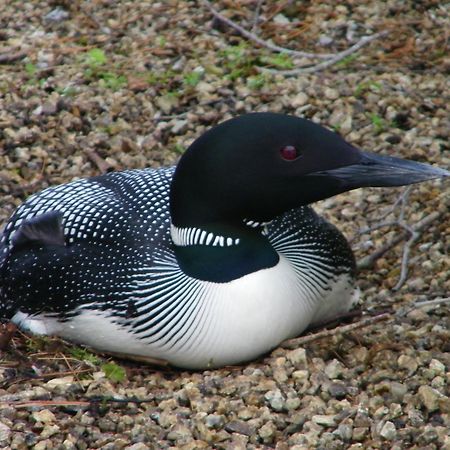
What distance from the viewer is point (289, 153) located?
3.68m

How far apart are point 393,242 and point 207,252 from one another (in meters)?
1.18

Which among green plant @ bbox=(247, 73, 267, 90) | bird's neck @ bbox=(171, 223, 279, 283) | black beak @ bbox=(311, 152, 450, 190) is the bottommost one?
green plant @ bbox=(247, 73, 267, 90)

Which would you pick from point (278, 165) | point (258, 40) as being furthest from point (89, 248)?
point (258, 40)

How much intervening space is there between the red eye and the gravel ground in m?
0.67

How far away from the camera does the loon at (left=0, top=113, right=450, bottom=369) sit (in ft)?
12.1

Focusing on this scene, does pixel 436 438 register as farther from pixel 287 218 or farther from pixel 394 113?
pixel 394 113

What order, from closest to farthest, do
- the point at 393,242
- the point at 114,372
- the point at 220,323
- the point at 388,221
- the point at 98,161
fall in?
the point at 220,323 → the point at 114,372 → the point at 393,242 → the point at 388,221 → the point at 98,161

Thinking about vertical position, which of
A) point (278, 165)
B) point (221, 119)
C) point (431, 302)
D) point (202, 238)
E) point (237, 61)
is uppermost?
point (278, 165)

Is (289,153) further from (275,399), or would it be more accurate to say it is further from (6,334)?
(6,334)

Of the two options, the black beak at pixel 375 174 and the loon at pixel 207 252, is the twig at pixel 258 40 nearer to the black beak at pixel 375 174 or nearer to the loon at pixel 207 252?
the loon at pixel 207 252

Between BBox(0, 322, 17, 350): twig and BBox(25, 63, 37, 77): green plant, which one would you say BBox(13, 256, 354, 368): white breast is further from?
BBox(25, 63, 37, 77): green plant

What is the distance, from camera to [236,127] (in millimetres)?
3676

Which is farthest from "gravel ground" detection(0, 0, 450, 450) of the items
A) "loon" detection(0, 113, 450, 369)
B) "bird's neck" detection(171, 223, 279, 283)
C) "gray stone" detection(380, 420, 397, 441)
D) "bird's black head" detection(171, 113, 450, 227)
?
"bird's black head" detection(171, 113, 450, 227)

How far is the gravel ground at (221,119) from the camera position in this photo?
11.8 ft
